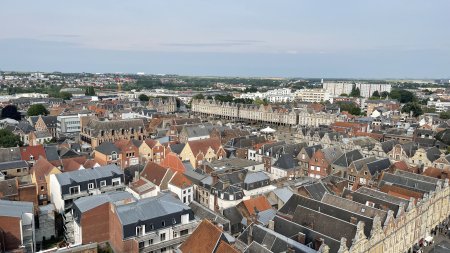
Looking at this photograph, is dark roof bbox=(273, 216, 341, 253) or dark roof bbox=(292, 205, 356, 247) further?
dark roof bbox=(292, 205, 356, 247)

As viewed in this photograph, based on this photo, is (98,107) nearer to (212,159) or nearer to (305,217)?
(212,159)

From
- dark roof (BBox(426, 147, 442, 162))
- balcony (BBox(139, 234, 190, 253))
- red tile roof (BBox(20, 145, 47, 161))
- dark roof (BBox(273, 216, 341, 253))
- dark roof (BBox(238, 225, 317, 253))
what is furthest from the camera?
dark roof (BBox(426, 147, 442, 162))

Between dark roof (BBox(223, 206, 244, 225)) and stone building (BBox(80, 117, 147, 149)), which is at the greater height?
stone building (BBox(80, 117, 147, 149))

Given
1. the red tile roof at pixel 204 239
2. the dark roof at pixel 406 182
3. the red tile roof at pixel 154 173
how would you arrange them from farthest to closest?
the red tile roof at pixel 154 173 → the dark roof at pixel 406 182 → the red tile roof at pixel 204 239

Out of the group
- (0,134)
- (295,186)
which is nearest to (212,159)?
(295,186)

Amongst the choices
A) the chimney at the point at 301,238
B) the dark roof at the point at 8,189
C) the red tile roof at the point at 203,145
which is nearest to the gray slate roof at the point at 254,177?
the red tile roof at the point at 203,145

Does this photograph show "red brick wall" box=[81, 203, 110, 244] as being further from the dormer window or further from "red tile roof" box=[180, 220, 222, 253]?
the dormer window

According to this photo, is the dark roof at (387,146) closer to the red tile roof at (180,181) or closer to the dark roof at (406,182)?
the dark roof at (406,182)

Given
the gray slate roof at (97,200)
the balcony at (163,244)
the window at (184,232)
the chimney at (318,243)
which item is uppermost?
the gray slate roof at (97,200)

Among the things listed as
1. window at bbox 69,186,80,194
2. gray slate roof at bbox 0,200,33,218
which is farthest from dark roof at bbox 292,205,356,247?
gray slate roof at bbox 0,200,33,218
